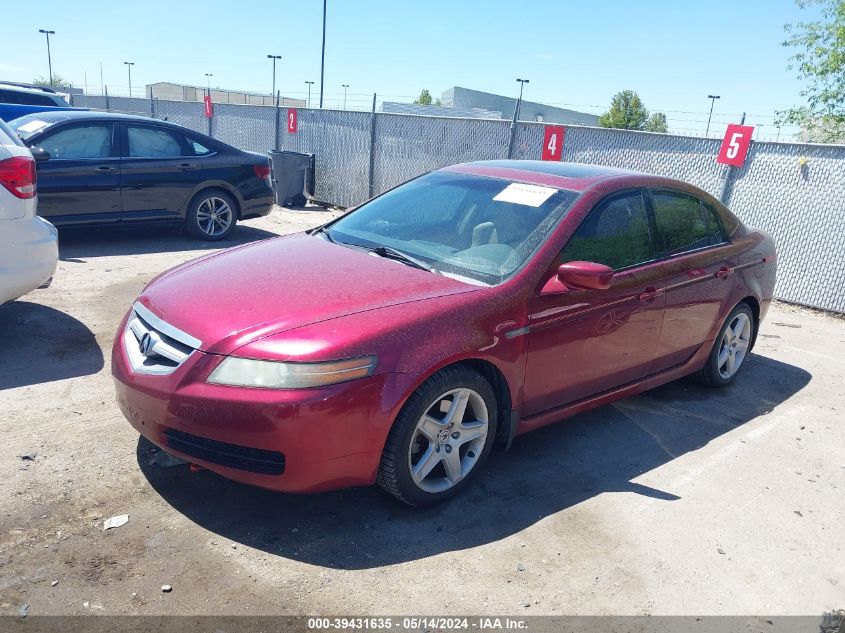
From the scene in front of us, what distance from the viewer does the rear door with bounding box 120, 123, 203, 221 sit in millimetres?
8242

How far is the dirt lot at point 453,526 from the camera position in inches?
109

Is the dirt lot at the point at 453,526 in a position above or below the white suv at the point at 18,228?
below

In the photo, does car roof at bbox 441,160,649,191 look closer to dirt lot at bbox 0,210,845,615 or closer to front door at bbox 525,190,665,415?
front door at bbox 525,190,665,415

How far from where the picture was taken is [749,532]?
3480 millimetres

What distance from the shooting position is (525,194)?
4.12 meters

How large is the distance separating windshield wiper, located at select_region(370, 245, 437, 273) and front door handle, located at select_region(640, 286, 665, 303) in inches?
53.5

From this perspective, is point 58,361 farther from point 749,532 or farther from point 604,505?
point 749,532

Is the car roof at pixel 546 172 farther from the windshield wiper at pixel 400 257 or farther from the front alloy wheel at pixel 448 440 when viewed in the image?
the front alloy wheel at pixel 448 440

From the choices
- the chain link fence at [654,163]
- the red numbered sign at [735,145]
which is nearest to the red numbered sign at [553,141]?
the chain link fence at [654,163]

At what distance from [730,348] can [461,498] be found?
292 cm

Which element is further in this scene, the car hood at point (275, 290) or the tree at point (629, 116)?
the tree at point (629, 116)

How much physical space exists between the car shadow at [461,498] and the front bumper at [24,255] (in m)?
1.82

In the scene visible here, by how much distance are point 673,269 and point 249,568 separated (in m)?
Answer: 3.10

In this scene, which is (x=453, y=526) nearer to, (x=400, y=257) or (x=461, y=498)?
(x=461, y=498)
